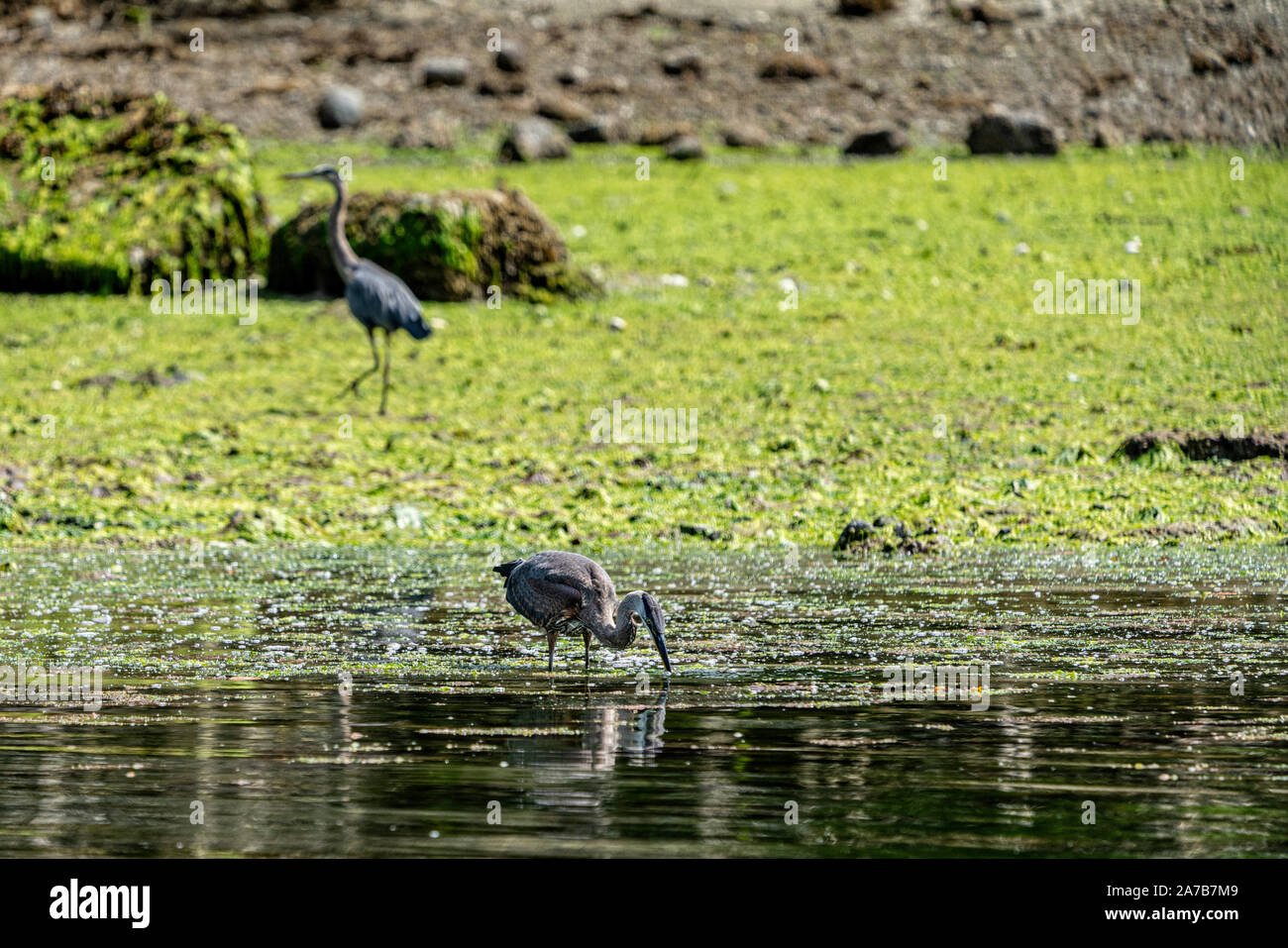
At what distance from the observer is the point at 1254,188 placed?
1515 cm

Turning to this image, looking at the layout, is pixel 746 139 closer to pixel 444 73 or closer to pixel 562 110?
pixel 562 110

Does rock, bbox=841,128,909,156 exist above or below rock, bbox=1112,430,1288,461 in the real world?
above

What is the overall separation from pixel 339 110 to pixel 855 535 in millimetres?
20105

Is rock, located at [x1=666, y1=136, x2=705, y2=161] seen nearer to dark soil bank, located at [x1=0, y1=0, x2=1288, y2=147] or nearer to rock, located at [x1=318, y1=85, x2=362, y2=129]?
dark soil bank, located at [x1=0, y1=0, x2=1288, y2=147]

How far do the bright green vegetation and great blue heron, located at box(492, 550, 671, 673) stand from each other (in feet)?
11.4

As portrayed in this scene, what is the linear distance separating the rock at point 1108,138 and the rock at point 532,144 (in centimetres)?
731

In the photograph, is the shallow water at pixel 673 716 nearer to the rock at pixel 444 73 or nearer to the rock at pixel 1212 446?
the rock at pixel 1212 446

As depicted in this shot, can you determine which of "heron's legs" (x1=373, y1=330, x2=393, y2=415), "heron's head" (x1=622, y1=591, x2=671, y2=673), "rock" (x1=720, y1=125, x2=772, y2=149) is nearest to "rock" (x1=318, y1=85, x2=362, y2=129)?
"rock" (x1=720, y1=125, x2=772, y2=149)

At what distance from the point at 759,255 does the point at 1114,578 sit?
1152cm

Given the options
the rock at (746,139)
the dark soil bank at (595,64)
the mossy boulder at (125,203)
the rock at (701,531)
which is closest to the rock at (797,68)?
the dark soil bank at (595,64)

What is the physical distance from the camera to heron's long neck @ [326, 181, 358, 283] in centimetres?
1792

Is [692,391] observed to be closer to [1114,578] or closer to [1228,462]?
[1228,462]

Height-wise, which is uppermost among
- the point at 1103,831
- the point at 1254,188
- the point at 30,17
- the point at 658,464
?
the point at 30,17

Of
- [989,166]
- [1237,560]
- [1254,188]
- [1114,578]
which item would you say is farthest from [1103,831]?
[989,166]
